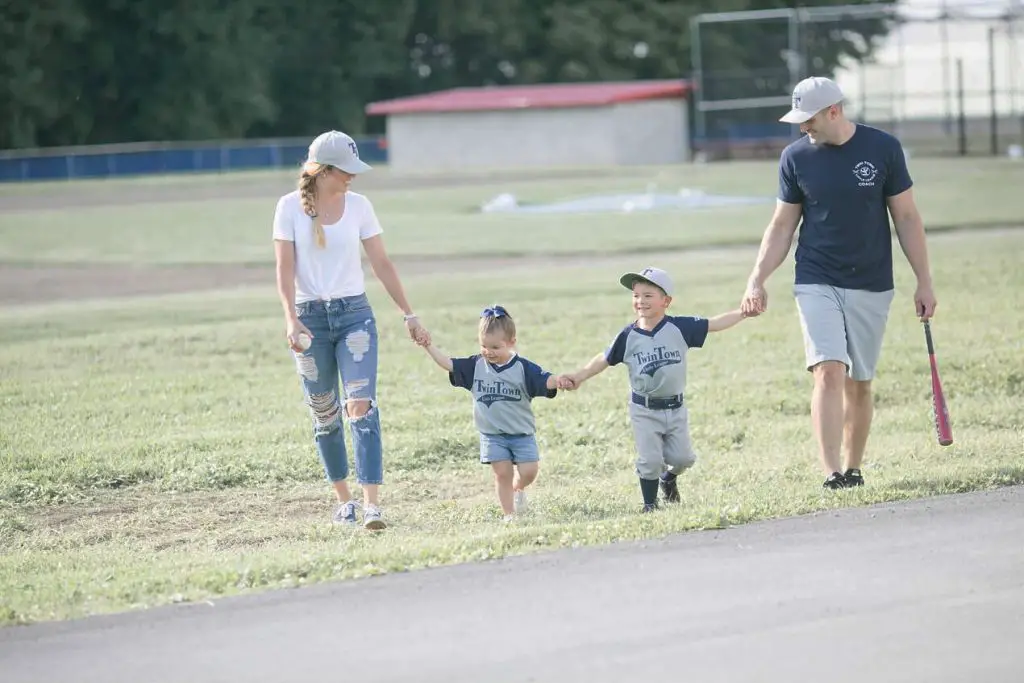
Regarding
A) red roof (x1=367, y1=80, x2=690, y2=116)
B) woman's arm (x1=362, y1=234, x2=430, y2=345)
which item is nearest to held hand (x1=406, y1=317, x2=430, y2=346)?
woman's arm (x1=362, y1=234, x2=430, y2=345)

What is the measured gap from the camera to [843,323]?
315 inches

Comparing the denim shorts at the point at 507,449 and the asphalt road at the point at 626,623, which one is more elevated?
the denim shorts at the point at 507,449

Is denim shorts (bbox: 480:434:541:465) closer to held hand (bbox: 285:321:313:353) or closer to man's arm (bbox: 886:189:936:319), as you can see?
held hand (bbox: 285:321:313:353)

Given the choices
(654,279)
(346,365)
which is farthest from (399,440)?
(654,279)

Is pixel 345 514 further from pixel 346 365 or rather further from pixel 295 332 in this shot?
pixel 295 332

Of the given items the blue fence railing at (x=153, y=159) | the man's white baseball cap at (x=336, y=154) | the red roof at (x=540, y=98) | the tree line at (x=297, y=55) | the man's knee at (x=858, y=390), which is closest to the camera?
the man's white baseball cap at (x=336, y=154)

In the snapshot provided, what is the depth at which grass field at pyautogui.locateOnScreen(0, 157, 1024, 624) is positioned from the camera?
714 cm

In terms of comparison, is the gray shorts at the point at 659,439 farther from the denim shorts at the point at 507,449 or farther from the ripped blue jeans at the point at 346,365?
the ripped blue jeans at the point at 346,365

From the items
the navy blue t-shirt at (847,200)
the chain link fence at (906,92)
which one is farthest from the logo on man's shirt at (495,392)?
the chain link fence at (906,92)

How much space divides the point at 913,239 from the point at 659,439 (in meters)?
1.58

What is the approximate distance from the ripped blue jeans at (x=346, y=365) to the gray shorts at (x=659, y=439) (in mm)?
1241

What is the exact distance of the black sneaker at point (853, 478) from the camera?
795 centimetres

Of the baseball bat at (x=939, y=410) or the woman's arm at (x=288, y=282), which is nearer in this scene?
the woman's arm at (x=288, y=282)

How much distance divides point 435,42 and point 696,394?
68.8m
